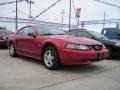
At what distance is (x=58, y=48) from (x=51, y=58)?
0.45 meters

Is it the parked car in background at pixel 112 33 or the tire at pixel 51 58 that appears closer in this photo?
the tire at pixel 51 58

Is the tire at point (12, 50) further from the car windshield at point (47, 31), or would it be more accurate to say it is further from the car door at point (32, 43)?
the car windshield at point (47, 31)

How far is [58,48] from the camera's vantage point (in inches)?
217

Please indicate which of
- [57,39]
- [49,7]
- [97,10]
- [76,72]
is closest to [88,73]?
[76,72]

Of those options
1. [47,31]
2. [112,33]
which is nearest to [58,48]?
[47,31]

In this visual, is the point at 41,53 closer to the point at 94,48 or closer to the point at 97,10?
the point at 94,48

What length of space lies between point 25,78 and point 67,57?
4.16 ft

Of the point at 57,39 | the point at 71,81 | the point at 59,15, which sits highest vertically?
the point at 59,15

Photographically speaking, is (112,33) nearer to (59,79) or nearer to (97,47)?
(97,47)

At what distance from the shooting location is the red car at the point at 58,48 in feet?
17.6

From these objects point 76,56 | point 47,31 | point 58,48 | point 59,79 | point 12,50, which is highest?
point 47,31

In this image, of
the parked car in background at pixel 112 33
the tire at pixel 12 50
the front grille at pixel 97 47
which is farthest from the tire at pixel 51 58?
the parked car in background at pixel 112 33

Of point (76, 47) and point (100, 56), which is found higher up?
point (76, 47)

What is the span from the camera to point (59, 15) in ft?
165
